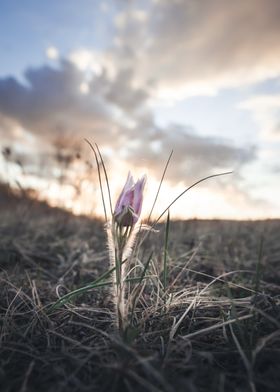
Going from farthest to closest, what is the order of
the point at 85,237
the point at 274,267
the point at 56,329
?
the point at 85,237 → the point at 274,267 → the point at 56,329

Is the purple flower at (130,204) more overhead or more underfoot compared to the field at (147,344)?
more overhead

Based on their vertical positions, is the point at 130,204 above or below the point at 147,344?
above

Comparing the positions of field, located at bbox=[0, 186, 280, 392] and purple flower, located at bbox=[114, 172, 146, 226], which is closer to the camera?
field, located at bbox=[0, 186, 280, 392]

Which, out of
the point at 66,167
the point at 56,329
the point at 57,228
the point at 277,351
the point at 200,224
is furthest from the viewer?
the point at 66,167

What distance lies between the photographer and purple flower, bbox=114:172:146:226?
1523 mm

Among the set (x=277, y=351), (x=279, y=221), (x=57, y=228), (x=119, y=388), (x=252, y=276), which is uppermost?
(x=279, y=221)

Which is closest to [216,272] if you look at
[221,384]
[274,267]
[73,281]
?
[274,267]

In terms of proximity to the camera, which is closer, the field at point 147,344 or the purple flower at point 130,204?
the field at point 147,344

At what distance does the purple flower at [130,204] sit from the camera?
1.52 meters

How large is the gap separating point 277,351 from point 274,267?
7.03ft

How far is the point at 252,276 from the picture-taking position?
9.59 feet

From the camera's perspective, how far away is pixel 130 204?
1534mm

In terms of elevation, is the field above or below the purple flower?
below

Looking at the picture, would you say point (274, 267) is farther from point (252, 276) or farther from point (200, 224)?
point (200, 224)
